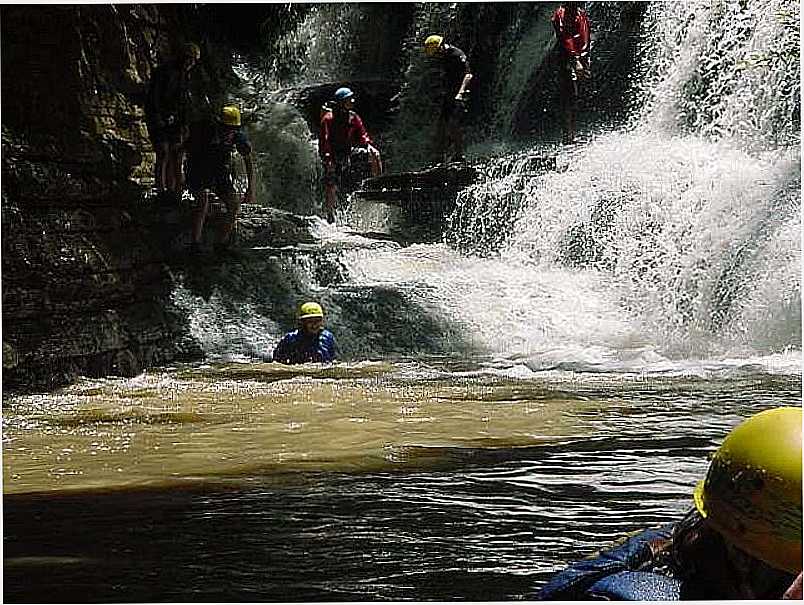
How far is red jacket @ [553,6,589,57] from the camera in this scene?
3229 mm

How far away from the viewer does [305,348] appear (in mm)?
3184

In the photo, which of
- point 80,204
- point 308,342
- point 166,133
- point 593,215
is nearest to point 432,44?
point 593,215

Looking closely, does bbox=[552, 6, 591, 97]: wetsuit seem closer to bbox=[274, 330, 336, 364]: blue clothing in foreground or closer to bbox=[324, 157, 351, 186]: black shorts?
bbox=[324, 157, 351, 186]: black shorts

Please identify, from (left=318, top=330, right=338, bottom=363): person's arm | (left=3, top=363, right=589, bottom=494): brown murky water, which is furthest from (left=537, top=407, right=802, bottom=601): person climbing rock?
(left=318, top=330, right=338, bottom=363): person's arm

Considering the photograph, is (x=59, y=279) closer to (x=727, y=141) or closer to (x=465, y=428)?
(x=465, y=428)

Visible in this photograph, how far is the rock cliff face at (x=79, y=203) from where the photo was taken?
10.3 ft

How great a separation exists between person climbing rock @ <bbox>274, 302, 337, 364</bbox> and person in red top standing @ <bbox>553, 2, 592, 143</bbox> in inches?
31.8

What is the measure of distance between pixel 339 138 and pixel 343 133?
0.09 ft

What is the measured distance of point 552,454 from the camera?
3.00m

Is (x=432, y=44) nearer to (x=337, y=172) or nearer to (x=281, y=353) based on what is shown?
(x=337, y=172)

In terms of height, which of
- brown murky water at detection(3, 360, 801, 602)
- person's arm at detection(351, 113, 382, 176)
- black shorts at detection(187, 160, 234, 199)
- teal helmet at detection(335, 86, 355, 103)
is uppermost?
teal helmet at detection(335, 86, 355, 103)

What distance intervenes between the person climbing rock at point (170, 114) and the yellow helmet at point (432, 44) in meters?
0.59

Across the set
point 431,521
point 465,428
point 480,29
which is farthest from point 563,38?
point 431,521

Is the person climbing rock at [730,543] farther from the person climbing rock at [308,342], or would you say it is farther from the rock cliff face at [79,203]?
the rock cliff face at [79,203]
